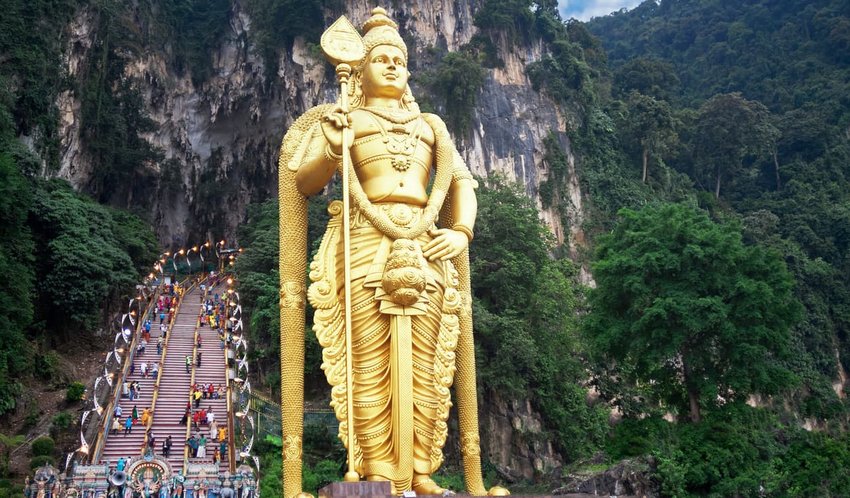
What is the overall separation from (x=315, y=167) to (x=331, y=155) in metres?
0.23

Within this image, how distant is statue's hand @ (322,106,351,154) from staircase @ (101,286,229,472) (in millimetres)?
7736

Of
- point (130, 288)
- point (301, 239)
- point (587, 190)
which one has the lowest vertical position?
point (301, 239)

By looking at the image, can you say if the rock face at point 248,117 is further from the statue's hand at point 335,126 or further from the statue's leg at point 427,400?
the statue's leg at point 427,400

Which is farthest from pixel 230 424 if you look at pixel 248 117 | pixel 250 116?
pixel 248 117

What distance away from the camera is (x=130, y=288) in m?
22.3

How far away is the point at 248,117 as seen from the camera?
107 ft

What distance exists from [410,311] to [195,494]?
6.45m

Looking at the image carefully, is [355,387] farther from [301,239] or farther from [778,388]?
[778,388]

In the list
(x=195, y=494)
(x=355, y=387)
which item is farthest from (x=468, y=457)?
(x=195, y=494)

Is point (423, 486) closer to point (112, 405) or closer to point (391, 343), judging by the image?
point (391, 343)

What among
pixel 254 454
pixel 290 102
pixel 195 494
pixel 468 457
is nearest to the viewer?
Result: pixel 468 457

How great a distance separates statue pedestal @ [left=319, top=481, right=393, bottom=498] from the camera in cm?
530

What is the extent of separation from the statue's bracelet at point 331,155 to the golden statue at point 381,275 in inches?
0.5

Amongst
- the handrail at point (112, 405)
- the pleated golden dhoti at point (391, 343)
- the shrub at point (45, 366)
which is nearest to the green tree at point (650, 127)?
the handrail at point (112, 405)
